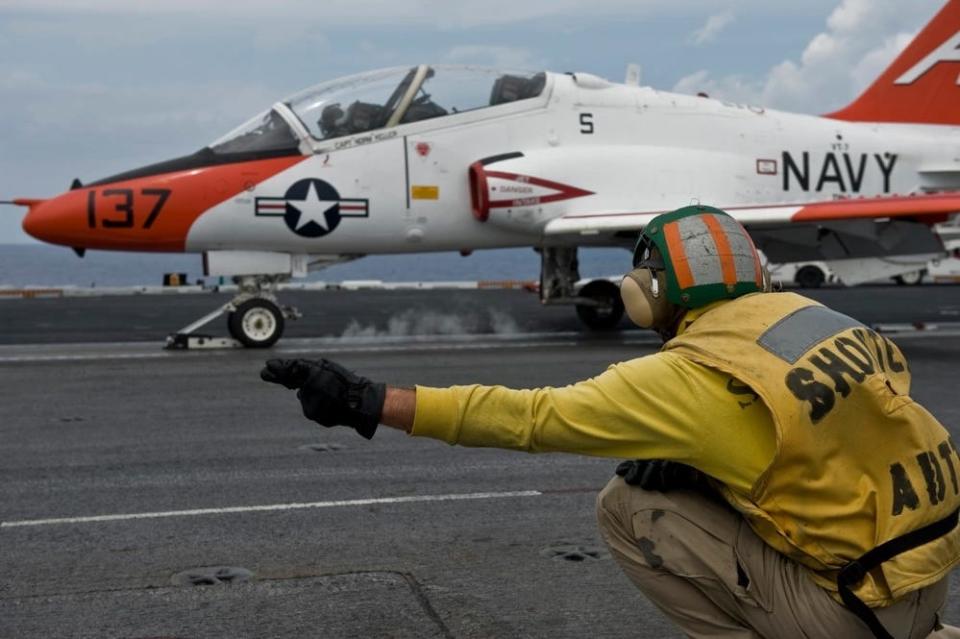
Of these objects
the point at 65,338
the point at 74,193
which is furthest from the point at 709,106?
the point at 65,338

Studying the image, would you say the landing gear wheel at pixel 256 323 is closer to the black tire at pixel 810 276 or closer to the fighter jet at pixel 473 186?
the fighter jet at pixel 473 186

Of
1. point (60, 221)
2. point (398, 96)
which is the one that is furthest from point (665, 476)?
point (398, 96)

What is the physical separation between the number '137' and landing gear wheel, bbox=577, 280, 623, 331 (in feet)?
19.3

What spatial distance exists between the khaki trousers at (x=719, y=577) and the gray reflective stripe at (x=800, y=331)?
56cm

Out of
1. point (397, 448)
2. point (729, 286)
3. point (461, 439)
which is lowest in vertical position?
point (397, 448)

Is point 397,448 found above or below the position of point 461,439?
below

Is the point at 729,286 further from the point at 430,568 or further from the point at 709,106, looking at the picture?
the point at 709,106

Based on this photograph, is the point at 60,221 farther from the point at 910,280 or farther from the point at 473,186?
the point at 910,280

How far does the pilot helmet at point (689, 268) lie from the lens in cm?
309

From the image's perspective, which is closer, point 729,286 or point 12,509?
point 729,286

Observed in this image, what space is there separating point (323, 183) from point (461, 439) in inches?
416

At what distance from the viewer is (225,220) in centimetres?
1287

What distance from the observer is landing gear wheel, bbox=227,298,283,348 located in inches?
519

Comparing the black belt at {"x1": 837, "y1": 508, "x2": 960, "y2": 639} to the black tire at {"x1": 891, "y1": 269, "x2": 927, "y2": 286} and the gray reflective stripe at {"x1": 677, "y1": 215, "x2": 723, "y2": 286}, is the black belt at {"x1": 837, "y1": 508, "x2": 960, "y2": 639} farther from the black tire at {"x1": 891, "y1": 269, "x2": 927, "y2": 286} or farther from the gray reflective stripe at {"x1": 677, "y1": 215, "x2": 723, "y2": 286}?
the black tire at {"x1": 891, "y1": 269, "x2": 927, "y2": 286}
